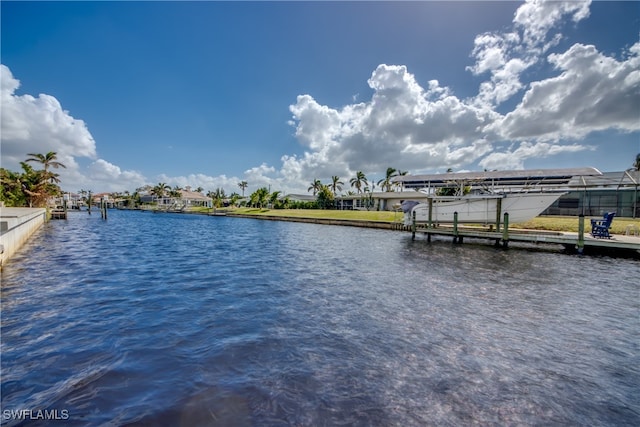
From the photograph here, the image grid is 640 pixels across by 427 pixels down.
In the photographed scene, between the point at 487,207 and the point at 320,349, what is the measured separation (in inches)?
790

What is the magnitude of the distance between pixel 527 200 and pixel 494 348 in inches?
679

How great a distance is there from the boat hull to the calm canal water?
8752 millimetres

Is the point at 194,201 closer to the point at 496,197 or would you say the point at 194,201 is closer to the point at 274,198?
the point at 274,198

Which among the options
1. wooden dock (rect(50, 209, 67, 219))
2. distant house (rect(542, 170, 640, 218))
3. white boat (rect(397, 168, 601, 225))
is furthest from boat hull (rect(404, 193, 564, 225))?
wooden dock (rect(50, 209, 67, 219))

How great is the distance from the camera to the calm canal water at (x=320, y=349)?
3.63 meters

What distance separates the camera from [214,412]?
3.52m

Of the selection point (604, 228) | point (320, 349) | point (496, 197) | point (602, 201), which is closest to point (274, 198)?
point (496, 197)

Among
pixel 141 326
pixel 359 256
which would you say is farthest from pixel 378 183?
pixel 141 326

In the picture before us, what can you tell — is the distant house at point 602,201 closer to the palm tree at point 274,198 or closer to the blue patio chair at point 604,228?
the blue patio chair at point 604,228

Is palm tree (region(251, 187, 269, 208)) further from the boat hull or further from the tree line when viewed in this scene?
the boat hull

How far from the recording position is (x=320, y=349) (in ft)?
16.8

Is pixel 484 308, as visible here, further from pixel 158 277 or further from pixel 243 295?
pixel 158 277

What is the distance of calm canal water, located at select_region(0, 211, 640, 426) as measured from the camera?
143 inches

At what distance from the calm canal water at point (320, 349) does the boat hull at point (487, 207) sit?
8752 millimetres
